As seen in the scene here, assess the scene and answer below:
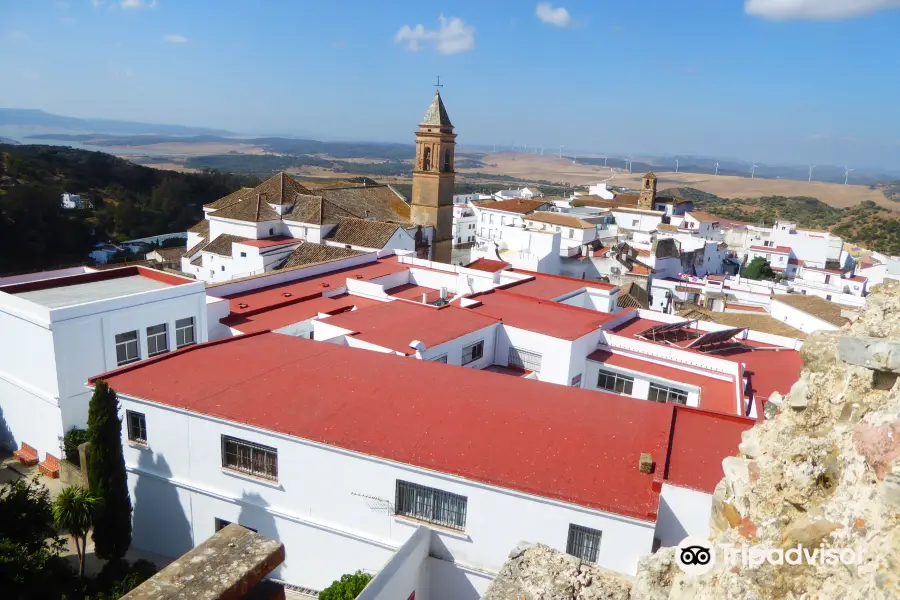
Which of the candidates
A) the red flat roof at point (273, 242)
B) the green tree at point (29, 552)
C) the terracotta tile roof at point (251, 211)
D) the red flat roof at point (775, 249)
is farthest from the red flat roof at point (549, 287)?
the red flat roof at point (775, 249)

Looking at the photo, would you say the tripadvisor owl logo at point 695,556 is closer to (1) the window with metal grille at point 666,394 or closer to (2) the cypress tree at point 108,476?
(2) the cypress tree at point 108,476

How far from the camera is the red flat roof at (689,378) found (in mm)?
15852

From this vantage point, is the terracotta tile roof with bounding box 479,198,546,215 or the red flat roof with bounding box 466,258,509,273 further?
the terracotta tile roof with bounding box 479,198,546,215

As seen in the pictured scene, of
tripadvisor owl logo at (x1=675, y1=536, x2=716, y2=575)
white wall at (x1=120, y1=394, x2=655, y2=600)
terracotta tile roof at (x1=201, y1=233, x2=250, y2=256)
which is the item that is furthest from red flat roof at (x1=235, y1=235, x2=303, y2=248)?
tripadvisor owl logo at (x1=675, y1=536, x2=716, y2=575)

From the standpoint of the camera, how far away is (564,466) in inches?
421

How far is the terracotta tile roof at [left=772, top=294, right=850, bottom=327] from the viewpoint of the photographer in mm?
27094

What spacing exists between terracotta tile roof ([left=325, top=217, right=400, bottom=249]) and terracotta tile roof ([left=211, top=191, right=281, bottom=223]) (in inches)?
159

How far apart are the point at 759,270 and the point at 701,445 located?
4298cm

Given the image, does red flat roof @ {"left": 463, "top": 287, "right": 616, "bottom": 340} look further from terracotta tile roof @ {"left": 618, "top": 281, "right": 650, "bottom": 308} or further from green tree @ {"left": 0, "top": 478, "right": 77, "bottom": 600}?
green tree @ {"left": 0, "top": 478, "right": 77, "bottom": 600}

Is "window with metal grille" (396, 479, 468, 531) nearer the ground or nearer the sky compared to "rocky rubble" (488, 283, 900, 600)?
nearer the ground

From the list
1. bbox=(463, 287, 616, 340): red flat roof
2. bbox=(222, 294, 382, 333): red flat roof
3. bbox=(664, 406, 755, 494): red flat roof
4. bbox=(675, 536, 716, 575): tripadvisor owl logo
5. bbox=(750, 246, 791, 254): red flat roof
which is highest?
bbox=(675, 536, 716, 575): tripadvisor owl logo

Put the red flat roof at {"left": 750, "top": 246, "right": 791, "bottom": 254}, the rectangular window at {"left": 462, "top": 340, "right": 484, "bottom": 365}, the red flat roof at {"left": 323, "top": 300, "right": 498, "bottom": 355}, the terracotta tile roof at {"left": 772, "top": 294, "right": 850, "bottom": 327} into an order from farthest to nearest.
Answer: the red flat roof at {"left": 750, "top": 246, "right": 791, "bottom": 254} < the terracotta tile roof at {"left": 772, "top": 294, "right": 850, "bottom": 327} < the rectangular window at {"left": 462, "top": 340, "right": 484, "bottom": 365} < the red flat roof at {"left": 323, "top": 300, "right": 498, "bottom": 355}

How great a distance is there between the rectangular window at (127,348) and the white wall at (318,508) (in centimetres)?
390

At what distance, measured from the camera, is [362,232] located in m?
33.6
